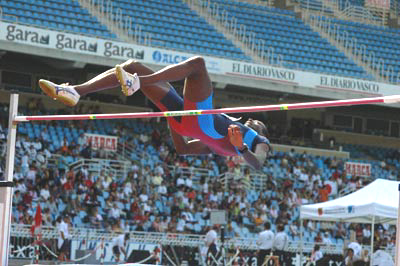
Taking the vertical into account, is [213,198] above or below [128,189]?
below

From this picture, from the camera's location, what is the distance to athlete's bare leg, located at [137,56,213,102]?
6.30 metres

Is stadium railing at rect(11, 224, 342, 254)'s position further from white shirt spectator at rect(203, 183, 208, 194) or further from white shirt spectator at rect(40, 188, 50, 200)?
white shirt spectator at rect(203, 183, 208, 194)

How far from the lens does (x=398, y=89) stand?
25172 millimetres

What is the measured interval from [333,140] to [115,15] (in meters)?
8.84

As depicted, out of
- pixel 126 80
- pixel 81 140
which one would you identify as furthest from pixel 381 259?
pixel 126 80

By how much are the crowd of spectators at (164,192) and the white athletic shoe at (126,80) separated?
11235 mm

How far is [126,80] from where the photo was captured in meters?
6.06

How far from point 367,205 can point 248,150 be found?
919 cm

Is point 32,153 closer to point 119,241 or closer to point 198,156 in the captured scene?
point 119,241

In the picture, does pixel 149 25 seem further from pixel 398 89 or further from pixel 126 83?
pixel 126 83

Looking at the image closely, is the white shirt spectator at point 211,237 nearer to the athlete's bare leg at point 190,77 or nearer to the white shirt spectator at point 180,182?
the white shirt spectator at point 180,182

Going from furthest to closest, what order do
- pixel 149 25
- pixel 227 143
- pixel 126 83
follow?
pixel 149 25
pixel 227 143
pixel 126 83

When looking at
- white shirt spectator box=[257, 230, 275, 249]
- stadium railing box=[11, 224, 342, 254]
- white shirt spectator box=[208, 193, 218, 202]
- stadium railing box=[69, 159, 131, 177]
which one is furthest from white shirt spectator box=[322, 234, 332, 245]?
stadium railing box=[69, 159, 131, 177]

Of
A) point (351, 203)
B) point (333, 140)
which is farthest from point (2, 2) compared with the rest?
point (333, 140)
